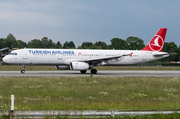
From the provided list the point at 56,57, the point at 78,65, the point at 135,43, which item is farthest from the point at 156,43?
the point at 135,43

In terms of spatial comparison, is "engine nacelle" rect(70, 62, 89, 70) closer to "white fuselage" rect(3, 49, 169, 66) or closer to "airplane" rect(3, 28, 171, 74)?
"airplane" rect(3, 28, 171, 74)

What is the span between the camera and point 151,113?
787cm

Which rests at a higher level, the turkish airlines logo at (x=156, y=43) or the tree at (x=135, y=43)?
the tree at (x=135, y=43)

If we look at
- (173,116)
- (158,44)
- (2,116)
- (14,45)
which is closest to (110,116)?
(173,116)

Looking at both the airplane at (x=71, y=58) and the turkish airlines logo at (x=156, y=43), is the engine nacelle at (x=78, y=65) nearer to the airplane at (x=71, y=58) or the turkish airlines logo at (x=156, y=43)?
the airplane at (x=71, y=58)

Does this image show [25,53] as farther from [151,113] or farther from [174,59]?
[174,59]

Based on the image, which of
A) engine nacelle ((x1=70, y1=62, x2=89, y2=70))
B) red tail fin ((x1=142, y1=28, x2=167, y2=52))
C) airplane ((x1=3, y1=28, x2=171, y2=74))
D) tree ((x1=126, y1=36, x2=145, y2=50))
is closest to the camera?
Answer: engine nacelle ((x1=70, y1=62, x2=89, y2=70))

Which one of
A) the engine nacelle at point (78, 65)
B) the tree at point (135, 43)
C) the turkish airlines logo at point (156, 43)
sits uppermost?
the tree at point (135, 43)

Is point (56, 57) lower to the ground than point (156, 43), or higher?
lower

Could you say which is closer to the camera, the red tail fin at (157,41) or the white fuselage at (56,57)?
the white fuselage at (56,57)

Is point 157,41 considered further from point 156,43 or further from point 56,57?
point 56,57

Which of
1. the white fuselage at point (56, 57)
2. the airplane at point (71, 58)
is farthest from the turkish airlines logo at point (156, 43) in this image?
the white fuselage at point (56, 57)

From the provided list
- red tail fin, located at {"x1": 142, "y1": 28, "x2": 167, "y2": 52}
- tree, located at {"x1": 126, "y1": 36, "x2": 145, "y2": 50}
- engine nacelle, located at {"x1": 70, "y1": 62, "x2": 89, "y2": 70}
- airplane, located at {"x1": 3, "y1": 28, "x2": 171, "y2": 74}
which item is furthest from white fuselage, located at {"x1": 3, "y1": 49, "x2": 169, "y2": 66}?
tree, located at {"x1": 126, "y1": 36, "x2": 145, "y2": 50}

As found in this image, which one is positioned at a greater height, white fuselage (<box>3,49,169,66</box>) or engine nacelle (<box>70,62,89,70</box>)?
white fuselage (<box>3,49,169,66</box>)
